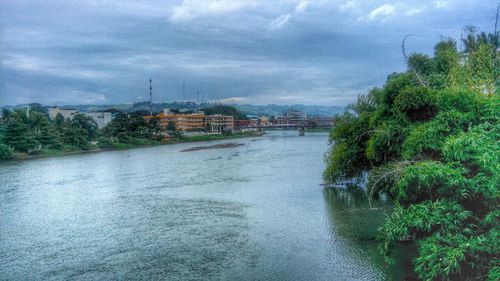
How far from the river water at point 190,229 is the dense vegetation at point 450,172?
1.52m

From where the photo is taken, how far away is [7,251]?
770 cm

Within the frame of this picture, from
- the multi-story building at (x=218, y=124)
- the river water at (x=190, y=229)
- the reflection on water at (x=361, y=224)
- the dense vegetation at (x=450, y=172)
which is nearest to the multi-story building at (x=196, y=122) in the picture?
the multi-story building at (x=218, y=124)

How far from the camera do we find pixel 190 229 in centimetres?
871

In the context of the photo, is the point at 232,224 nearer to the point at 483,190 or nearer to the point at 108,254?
the point at 108,254

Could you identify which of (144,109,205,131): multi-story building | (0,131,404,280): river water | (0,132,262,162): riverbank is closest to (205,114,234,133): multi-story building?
(144,109,205,131): multi-story building

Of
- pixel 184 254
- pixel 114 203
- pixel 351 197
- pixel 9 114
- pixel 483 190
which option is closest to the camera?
pixel 483 190

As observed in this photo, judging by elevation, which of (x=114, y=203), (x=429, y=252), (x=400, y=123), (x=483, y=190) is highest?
(x=400, y=123)

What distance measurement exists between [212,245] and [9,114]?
2550cm

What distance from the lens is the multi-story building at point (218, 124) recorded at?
172 ft

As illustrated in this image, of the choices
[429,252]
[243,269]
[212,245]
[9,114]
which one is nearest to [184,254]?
[212,245]

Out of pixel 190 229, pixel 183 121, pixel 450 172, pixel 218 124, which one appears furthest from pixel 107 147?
pixel 450 172

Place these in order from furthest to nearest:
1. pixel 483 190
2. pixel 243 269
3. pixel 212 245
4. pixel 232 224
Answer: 1. pixel 232 224
2. pixel 212 245
3. pixel 243 269
4. pixel 483 190

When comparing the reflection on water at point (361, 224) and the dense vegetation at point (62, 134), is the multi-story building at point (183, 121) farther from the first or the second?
the reflection on water at point (361, 224)

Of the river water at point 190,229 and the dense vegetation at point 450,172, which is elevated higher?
the dense vegetation at point 450,172
